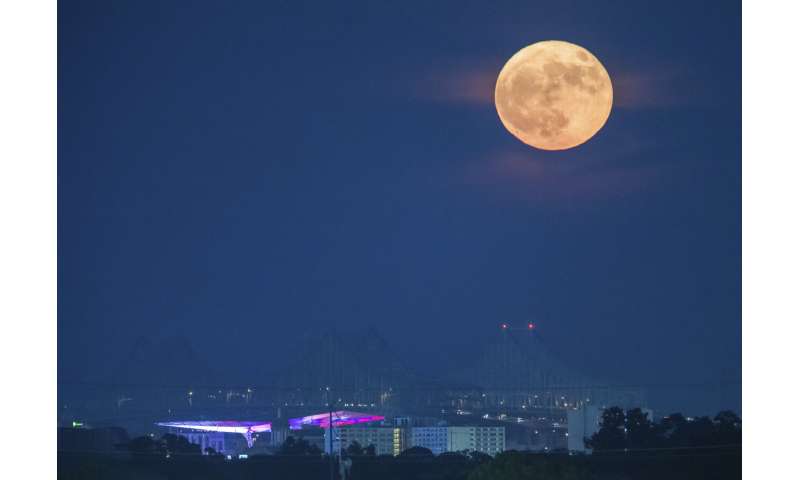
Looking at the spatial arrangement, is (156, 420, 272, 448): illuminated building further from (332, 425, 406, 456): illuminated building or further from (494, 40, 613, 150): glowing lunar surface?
(494, 40, 613, 150): glowing lunar surface

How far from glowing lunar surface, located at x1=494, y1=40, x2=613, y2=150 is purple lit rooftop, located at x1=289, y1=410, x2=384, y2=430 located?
302 inches

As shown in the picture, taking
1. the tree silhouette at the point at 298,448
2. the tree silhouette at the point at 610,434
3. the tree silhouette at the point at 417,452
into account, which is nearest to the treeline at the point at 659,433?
the tree silhouette at the point at 610,434

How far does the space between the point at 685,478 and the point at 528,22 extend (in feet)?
13.7

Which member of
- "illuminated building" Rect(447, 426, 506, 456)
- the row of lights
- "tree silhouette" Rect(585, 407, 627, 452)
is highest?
the row of lights

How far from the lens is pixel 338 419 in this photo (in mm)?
17562

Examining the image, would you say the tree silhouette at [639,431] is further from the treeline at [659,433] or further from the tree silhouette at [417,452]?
the tree silhouette at [417,452]

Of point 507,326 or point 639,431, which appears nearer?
point 507,326

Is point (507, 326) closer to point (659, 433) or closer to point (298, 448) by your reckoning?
point (659, 433)

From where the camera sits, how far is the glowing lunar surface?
970 centimetres

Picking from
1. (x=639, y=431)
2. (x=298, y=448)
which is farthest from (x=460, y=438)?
(x=639, y=431)

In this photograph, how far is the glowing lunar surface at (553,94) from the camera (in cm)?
970

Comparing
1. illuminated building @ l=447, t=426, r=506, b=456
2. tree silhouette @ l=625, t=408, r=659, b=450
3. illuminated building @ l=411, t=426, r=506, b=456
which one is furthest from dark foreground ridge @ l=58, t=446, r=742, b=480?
illuminated building @ l=447, t=426, r=506, b=456

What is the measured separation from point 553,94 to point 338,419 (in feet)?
28.2
